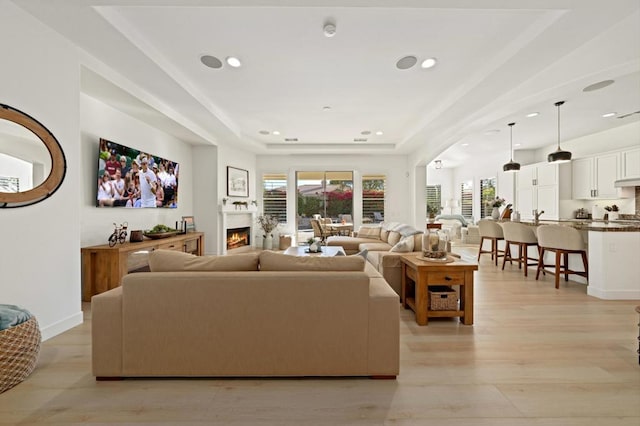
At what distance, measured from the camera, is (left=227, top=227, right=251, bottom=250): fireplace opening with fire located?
6.78 m

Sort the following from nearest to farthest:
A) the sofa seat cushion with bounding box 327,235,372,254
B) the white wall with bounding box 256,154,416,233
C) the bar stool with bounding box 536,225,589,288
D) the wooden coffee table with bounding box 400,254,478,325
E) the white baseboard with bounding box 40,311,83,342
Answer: the white baseboard with bounding box 40,311,83,342
the wooden coffee table with bounding box 400,254,478,325
the bar stool with bounding box 536,225,589,288
the sofa seat cushion with bounding box 327,235,372,254
the white wall with bounding box 256,154,416,233

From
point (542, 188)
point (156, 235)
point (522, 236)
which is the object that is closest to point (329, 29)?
point (156, 235)

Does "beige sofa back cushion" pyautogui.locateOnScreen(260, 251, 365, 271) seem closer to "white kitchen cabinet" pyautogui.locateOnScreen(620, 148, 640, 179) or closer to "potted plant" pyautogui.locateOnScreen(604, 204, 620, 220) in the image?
"white kitchen cabinet" pyautogui.locateOnScreen(620, 148, 640, 179)

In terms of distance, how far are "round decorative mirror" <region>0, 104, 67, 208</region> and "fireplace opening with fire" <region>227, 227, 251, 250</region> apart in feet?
14.1

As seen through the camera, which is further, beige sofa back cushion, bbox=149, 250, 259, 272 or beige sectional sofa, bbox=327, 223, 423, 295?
beige sectional sofa, bbox=327, 223, 423, 295

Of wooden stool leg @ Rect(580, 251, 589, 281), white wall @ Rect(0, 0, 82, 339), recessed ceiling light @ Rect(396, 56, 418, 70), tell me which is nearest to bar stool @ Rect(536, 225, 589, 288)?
wooden stool leg @ Rect(580, 251, 589, 281)

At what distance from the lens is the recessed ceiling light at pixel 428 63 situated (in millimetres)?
3184

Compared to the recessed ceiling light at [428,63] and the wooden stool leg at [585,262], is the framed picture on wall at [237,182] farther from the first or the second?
the wooden stool leg at [585,262]

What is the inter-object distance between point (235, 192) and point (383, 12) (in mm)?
5447

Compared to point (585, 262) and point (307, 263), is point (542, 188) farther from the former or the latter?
point (307, 263)

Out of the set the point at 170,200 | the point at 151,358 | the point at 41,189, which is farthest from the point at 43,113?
the point at 170,200

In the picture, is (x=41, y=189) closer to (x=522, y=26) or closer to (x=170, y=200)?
(x=170, y=200)

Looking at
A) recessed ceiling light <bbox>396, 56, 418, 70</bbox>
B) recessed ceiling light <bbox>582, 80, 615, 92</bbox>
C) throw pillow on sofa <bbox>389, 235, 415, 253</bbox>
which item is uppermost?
recessed ceiling light <bbox>396, 56, 418, 70</bbox>

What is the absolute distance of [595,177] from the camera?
5945 millimetres
